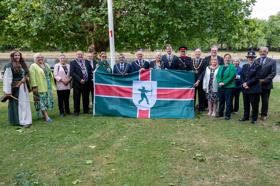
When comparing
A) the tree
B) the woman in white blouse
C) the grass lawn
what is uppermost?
the tree

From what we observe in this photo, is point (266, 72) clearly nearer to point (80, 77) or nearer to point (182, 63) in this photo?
point (182, 63)

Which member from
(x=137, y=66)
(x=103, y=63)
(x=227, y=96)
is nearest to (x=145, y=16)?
(x=103, y=63)

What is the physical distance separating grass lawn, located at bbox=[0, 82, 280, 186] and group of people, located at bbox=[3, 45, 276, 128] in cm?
56

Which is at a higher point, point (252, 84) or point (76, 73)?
point (76, 73)

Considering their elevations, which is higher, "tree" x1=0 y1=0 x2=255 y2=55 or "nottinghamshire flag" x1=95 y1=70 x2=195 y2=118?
"tree" x1=0 y1=0 x2=255 y2=55

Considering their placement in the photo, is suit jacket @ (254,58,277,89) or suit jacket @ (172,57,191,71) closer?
suit jacket @ (254,58,277,89)

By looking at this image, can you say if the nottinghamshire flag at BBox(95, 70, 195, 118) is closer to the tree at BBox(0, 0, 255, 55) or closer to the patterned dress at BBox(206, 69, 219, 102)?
the patterned dress at BBox(206, 69, 219, 102)

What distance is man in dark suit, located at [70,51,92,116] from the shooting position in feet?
25.1

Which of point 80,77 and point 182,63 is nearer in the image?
point 80,77

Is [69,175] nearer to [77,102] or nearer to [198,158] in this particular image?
[198,158]

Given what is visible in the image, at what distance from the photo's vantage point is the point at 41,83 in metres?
6.96

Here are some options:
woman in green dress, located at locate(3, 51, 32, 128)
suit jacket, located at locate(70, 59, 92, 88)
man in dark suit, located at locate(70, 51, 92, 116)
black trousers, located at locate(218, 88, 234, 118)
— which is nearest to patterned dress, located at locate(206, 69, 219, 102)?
black trousers, located at locate(218, 88, 234, 118)

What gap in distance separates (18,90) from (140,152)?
13.6ft

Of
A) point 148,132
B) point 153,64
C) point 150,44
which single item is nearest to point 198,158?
point 148,132
